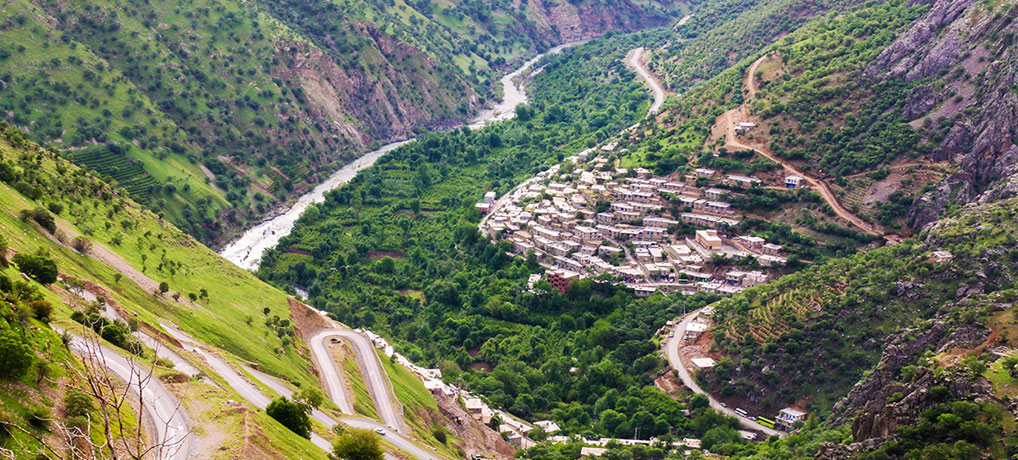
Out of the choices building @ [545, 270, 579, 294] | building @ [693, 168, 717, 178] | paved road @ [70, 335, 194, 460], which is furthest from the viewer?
building @ [693, 168, 717, 178]

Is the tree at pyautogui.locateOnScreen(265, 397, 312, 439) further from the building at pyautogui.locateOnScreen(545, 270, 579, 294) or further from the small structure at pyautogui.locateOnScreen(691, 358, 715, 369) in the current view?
the building at pyautogui.locateOnScreen(545, 270, 579, 294)

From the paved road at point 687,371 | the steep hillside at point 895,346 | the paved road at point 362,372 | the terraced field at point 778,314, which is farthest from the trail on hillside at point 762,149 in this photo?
the paved road at point 362,372

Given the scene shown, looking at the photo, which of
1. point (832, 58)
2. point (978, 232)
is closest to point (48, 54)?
point (832, 58)

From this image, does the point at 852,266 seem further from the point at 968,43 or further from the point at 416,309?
the point at 416,309

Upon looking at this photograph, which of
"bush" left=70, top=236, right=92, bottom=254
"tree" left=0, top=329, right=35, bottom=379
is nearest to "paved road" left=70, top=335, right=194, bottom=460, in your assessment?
"tree" left=0, top=329, right=35, bottom=379

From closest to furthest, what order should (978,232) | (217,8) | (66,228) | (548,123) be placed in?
(66,228)
(978,232)
(217,8)
(548,123)

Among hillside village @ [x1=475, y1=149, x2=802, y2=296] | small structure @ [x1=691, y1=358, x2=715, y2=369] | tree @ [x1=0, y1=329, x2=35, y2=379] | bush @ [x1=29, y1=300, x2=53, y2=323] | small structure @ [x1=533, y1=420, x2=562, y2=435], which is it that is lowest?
tree @ [x1=0, y1=329, x2=35, y2=379]

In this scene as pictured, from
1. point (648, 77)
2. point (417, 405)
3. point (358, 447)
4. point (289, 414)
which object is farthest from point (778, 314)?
point (648, 77)

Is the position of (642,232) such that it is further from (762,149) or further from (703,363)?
(703,363)
